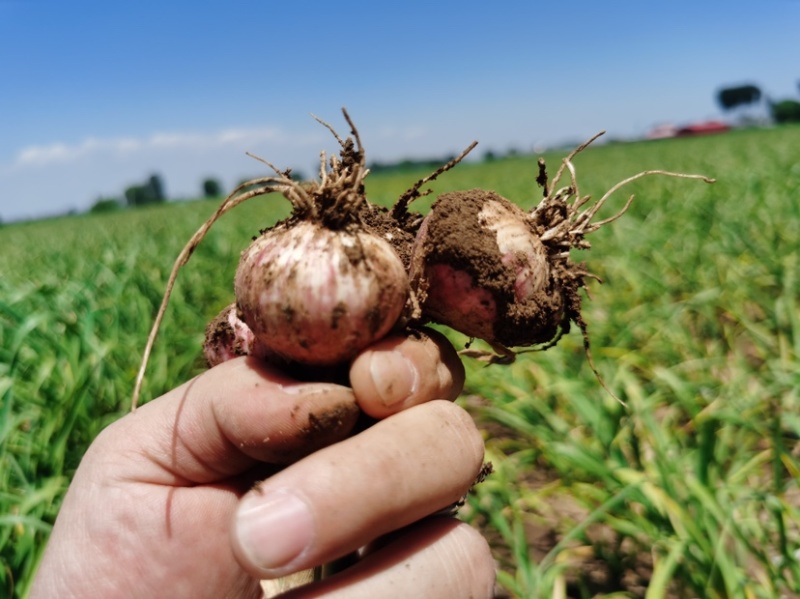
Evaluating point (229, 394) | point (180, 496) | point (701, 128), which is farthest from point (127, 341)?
point (701, 128)

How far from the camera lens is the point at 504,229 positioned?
43.1 inches

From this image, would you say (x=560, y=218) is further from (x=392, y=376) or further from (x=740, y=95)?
(x=740, y=95)

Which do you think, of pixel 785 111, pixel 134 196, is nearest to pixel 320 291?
pixel 134 196

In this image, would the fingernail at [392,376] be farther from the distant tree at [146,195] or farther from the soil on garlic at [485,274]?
the distant tree at [146,195]

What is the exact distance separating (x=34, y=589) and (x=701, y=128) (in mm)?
60588

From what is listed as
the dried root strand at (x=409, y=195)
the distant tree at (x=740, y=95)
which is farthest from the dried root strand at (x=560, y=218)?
the distant tree at (x=740, y=95)

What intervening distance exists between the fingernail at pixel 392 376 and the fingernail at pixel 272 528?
8.4 inches

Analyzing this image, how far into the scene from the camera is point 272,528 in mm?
930

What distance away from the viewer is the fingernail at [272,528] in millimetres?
931

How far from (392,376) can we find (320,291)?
19cm

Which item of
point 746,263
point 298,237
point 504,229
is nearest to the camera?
point 298,237

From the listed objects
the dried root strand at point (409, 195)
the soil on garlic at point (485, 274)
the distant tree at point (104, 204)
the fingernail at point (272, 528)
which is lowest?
the fingernail at point (272, 528)

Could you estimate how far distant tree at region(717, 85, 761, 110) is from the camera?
7894cm

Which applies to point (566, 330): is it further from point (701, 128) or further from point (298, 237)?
point (701, 128)
